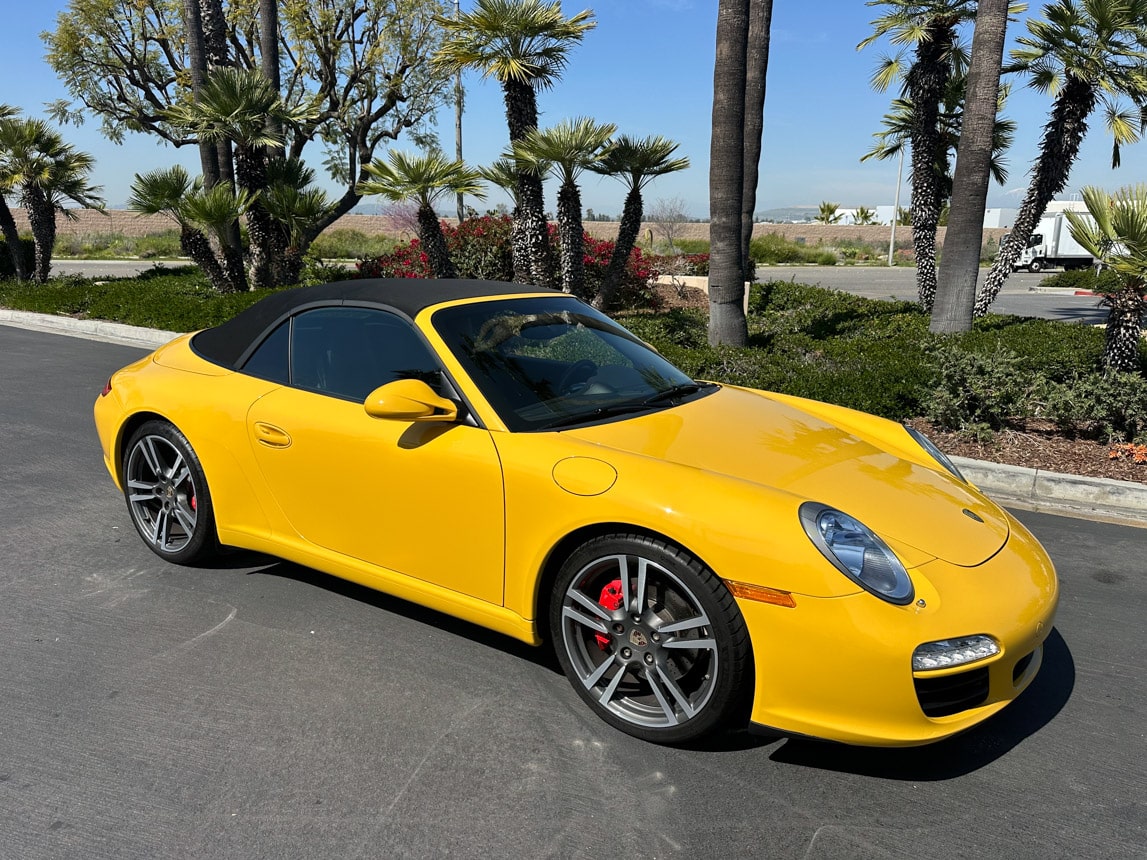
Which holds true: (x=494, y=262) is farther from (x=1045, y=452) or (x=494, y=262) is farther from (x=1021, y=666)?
(x=1021, y=666)

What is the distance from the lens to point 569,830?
247cm

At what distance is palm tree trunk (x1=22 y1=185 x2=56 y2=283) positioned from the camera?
1694 centimetres

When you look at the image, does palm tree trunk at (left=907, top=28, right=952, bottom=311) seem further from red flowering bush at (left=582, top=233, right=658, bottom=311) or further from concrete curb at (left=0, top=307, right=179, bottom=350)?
concrete curb at (left=0, top=307, right=179, bottom=350)

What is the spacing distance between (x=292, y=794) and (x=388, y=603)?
4.51 feet

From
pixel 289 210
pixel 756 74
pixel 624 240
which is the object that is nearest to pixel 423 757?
pixel 624 240

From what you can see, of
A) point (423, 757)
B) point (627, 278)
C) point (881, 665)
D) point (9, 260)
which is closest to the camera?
point (881, 665)

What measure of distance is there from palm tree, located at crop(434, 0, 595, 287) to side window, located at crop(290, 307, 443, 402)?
24.8ft

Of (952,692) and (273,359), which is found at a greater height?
(273,359)

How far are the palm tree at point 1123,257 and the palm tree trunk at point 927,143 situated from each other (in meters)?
5.80

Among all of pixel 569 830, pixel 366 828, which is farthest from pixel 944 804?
pixel 366 828

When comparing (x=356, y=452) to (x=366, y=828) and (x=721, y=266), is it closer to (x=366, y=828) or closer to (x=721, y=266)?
(x=366, y=828)

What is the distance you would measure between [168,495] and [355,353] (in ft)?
A: 4.48

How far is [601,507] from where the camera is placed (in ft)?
9.20

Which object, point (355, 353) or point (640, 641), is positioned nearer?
point (640, 641)
